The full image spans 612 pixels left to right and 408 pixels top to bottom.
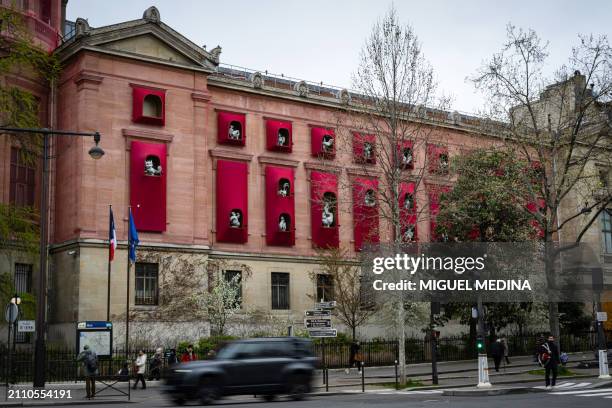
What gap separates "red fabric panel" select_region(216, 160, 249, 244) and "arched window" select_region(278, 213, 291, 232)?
102 inches

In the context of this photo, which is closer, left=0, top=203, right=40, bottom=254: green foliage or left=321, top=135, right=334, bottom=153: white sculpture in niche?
left=0, top=203, right=40, bottom=254: green foliage

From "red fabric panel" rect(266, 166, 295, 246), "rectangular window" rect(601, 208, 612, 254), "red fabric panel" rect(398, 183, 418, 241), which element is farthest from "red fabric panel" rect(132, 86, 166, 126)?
"rectangular window" rect(601, 208, 612, 254)

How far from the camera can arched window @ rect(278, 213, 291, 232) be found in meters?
53.0

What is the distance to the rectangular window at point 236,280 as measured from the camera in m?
49.5

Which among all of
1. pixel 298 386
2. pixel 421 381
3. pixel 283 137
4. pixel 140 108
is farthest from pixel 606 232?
pixel 298 386

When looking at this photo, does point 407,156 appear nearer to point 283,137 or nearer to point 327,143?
point 283,137

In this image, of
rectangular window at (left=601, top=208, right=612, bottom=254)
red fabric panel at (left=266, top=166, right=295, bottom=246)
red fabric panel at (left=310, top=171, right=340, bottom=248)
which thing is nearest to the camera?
red fabric panel at (left=266, top=166, right=295, bottom=246)

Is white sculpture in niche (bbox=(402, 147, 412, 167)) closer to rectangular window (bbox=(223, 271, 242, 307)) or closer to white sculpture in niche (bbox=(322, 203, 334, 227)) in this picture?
rectangular window (bbox=(223, 271, 242, 307))

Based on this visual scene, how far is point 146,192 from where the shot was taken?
4650 cm

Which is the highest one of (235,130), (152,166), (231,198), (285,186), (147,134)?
(235,130)

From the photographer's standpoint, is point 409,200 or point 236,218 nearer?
point 409,200

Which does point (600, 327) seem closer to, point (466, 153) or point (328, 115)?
point (466, 153)

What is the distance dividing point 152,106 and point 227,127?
5252mm

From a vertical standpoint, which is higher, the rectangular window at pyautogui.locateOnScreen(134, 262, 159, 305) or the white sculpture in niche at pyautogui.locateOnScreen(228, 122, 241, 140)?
the white sculpture in niche at pyautogui.locateOnScreen(228, 122, 241, 140)
